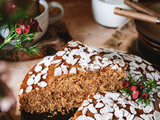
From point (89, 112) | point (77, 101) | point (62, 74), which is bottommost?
point (77, 101)

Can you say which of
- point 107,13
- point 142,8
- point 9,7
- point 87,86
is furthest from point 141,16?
point 9,7

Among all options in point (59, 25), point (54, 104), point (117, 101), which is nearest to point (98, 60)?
point (117, 101)

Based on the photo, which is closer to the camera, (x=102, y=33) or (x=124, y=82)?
(x=124, y=82)

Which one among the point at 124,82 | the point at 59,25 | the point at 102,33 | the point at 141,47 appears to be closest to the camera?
the point at 124,82

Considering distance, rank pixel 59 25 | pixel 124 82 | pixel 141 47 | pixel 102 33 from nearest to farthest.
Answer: pixel 124 82 < pixel 141 47 < pixel 59 25 < pixel 102 33

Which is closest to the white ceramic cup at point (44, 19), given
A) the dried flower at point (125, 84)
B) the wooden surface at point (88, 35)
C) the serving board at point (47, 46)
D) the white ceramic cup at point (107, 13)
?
the serving board at point (47, 46)

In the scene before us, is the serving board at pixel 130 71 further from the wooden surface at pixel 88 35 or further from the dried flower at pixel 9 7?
the dried flower at pixel 9 7

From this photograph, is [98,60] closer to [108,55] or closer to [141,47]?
[108,55]

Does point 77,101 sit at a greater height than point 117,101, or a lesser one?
lesser

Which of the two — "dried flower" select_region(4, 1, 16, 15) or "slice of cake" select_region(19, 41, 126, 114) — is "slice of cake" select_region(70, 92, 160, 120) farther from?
"dried flower" select_region(4, 1, 16, 15)
